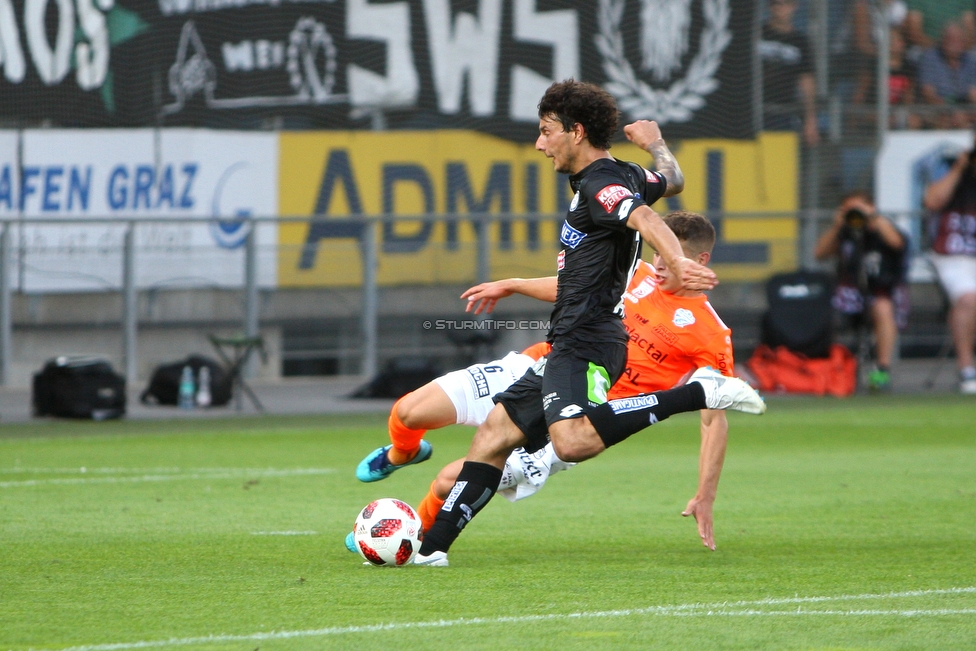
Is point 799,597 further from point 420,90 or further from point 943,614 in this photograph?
point 420,90

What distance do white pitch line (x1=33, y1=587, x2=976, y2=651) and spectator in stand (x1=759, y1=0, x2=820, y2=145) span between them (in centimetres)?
1318

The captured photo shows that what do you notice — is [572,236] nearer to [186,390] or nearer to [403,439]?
[403,439]

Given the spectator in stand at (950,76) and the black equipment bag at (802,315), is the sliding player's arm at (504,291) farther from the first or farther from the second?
the spectator in stand at (950,76)

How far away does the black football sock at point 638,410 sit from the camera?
6191 mm

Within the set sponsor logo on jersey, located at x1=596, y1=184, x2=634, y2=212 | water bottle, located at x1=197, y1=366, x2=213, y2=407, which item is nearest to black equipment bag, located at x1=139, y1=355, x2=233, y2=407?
water bottle, located at x1=197, y1=366, x2=213, y2=407

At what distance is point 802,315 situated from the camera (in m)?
16.2

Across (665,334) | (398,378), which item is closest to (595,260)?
(665,334)

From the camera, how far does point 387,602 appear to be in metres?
5.42

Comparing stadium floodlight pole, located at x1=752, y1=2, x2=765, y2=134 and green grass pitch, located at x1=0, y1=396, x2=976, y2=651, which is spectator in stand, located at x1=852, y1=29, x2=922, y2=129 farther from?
green grass pitch, located at x1=0, y1=396, x2=976, y2=651

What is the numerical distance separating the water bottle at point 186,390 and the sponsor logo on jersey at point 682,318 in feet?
27.1

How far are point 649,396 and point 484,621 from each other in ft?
5.29

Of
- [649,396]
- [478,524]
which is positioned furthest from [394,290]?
[649,396]

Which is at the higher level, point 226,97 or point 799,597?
point 226,97

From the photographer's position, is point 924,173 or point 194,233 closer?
point 194,233
